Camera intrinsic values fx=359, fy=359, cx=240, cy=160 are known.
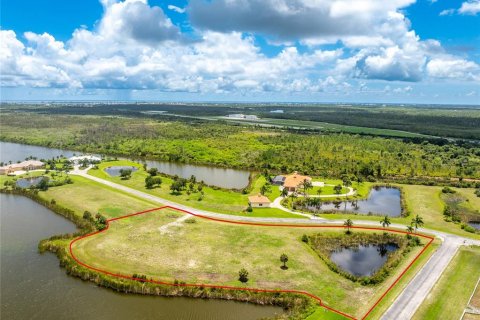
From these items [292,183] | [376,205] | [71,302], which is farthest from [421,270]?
[71,302]

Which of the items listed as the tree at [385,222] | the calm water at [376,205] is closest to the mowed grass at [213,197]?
the calm water at [376,205]

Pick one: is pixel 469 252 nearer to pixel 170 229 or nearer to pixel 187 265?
pixel 187 265

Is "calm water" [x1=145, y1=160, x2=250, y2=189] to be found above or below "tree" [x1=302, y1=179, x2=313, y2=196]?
below

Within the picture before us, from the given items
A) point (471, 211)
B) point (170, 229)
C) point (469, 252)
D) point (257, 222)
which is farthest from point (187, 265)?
point (471, 211)

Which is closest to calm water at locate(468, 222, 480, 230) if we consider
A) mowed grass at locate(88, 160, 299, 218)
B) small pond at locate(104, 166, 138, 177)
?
mowed grass at locate(88, 160, 299, 218)

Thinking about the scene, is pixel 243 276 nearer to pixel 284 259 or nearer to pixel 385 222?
pixel 284 259

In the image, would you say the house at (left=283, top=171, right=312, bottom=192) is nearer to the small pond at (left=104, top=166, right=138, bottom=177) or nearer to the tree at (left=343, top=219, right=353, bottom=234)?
the tree at (left=343, top=219, right=353, bottom=234)
